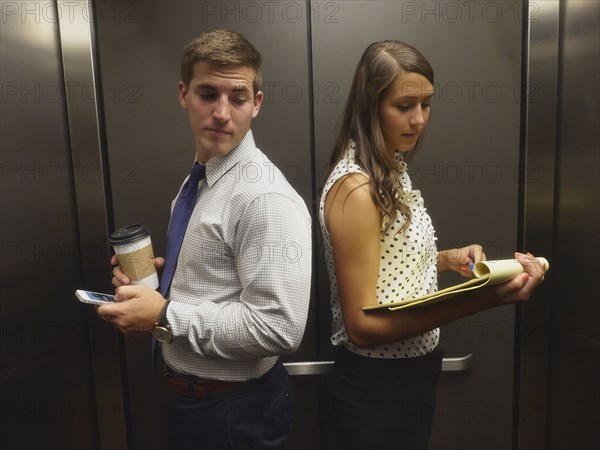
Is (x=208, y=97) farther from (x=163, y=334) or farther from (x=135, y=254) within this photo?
(x=163, y=334)

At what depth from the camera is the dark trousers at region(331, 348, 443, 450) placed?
1189 mm

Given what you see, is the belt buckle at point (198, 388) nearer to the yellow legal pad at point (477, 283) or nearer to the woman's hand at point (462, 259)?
the yellow legal pad at point (477, 283)

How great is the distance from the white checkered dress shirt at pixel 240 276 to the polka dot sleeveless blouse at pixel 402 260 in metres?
0.15

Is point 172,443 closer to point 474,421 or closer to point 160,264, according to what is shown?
point 160,264

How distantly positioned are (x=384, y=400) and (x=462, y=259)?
0.44 m

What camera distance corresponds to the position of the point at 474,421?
1.74 meters

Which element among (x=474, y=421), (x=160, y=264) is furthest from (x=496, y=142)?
(x=160, y=264)

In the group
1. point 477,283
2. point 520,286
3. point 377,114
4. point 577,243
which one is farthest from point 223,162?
point 577,243

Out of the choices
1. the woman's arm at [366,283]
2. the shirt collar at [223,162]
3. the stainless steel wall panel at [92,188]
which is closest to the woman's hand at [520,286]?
the woman's arm at [366,283]

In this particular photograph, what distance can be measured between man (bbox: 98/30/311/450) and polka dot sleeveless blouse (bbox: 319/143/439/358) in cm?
15

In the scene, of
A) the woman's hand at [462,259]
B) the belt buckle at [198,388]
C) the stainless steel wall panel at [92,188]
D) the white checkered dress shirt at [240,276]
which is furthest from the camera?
the stainless steel wall panel at [92,188]

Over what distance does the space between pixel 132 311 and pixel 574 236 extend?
1316mm

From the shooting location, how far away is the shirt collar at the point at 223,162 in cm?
117

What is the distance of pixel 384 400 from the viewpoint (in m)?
1.19
